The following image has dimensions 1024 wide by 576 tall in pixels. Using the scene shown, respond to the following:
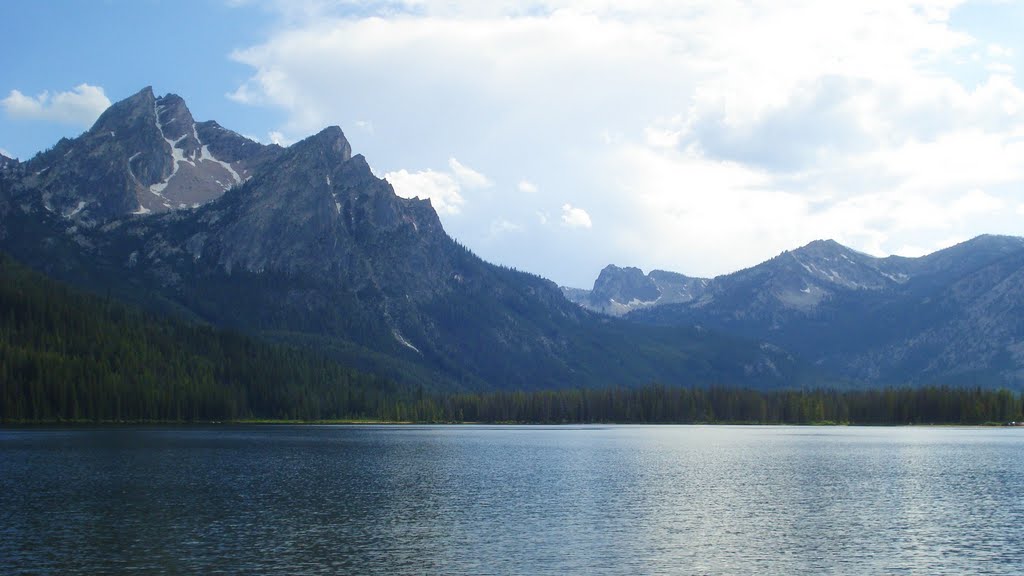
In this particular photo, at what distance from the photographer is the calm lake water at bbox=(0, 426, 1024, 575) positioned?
223 ft

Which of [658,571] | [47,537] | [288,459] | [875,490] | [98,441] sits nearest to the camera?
[658,571]

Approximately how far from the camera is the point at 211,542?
74.3 meters

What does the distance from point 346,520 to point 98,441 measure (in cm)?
12098

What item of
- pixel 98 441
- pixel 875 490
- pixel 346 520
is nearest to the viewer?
pixel 346 520

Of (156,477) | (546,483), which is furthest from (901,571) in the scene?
(156,477)

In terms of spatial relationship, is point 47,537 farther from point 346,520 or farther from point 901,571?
point 901,571

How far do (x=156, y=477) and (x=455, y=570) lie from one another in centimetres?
6993

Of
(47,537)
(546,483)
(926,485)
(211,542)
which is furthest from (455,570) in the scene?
(926,485)

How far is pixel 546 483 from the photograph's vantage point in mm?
121188

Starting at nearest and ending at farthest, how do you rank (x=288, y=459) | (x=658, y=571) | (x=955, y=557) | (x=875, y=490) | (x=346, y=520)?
(x=658, y=571), (x=955, y=557), (x=346, y=520), (x=875, y=490), (x=288, y=459)

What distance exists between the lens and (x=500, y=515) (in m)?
91.4

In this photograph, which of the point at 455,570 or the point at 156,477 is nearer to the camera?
the point at 455,570

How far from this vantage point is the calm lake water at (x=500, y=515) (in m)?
67.9

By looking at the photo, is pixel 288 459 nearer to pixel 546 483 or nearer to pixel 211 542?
pixel 546 483
